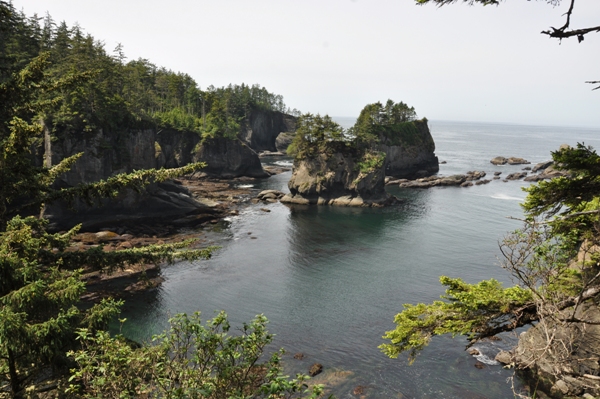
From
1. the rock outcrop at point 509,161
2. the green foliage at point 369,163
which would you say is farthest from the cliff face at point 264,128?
the rock outcrop at point 509,161

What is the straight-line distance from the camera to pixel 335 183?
79625 millimetres

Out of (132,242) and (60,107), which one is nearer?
(132,242)

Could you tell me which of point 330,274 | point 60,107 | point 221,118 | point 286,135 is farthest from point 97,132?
point 286,135

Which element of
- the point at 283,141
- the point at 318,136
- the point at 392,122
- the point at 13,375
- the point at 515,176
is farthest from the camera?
the point at 283,141

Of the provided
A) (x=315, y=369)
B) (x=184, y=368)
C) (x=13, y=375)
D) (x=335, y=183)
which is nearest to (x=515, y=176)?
(x=335, y=183)

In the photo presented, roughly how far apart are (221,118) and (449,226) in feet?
227

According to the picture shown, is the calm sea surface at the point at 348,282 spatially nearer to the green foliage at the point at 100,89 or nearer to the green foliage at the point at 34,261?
the green foliage at the point at 34,261

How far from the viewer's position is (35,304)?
9.29m

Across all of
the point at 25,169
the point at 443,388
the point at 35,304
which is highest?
the point at 25,169

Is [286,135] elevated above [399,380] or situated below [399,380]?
above

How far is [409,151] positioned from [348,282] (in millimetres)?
76754

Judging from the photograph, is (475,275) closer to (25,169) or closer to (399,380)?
(399,380)

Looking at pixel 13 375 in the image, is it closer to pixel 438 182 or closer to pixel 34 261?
pixel 34 261

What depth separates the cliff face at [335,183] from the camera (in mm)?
77750
